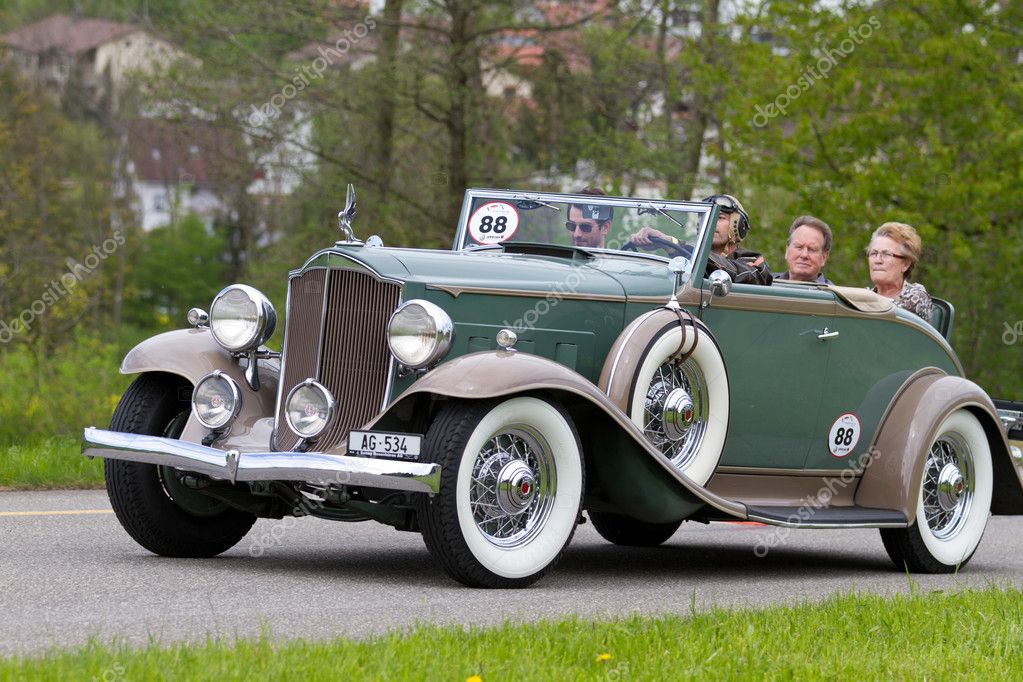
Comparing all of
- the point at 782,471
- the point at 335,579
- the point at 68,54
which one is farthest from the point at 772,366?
the point at 68,54

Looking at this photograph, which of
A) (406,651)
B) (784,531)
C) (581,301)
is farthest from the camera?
(784,531)

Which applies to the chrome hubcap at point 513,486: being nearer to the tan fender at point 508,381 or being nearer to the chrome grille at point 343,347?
the tan fender at point 508,381

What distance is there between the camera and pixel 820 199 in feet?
67.9

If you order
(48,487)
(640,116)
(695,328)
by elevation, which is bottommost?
(48,487)

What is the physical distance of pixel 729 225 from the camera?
793 cm

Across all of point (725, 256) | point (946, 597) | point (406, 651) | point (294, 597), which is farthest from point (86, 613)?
point (725, 256)

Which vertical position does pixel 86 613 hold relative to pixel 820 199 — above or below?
below

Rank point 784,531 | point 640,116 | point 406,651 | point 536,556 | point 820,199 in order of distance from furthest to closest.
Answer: point 640,116
point 820,199
point 784,531
point 536,556
point 406,651

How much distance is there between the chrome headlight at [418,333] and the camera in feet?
19.6

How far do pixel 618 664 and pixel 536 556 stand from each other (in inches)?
64.6

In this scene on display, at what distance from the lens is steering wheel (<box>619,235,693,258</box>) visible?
727 cm

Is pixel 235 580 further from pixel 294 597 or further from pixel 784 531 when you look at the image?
pixel 784 531

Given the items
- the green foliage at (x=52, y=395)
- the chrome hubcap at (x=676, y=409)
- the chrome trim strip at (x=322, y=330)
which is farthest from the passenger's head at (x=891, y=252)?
the green foliage at (x=52, y=395)

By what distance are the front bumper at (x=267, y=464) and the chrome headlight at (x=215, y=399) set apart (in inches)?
11.7
